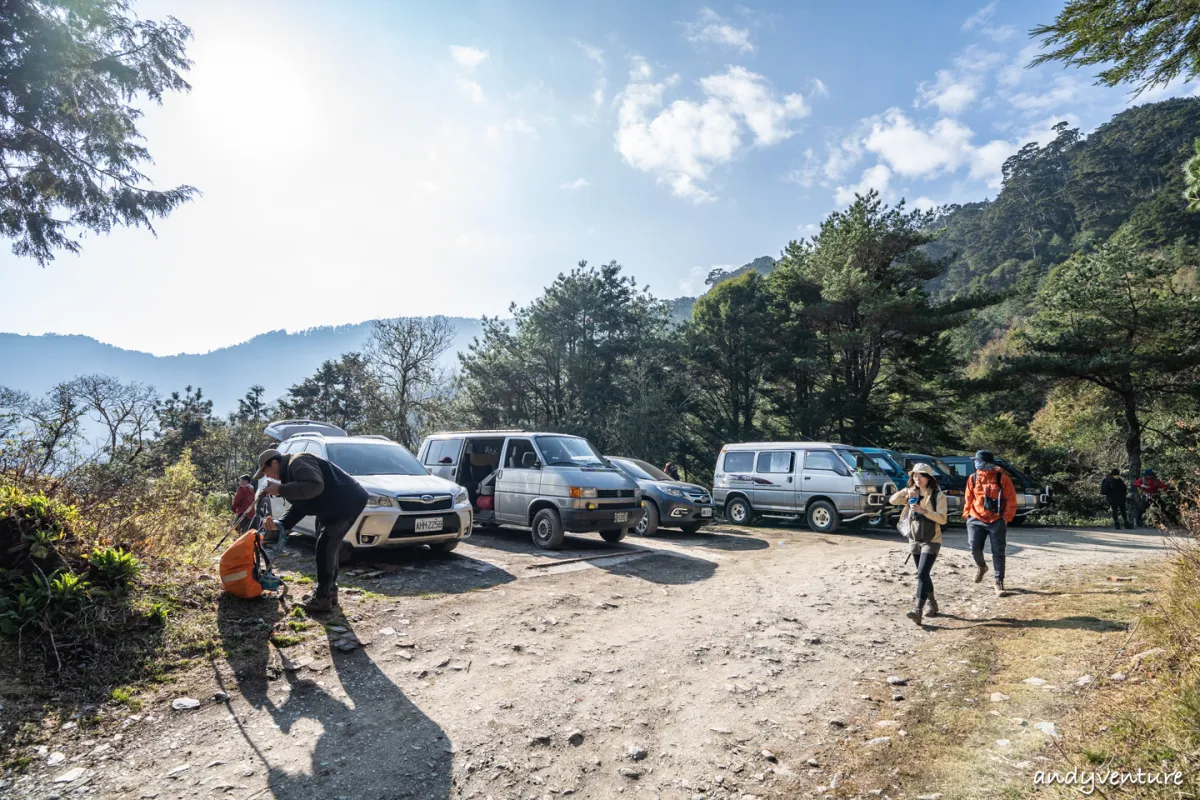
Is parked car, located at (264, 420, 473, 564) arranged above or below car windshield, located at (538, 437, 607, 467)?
below

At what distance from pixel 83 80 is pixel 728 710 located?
15.1 m

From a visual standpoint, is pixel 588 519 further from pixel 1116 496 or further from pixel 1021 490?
pixel 1116 496

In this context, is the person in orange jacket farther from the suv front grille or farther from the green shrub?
the green shrub

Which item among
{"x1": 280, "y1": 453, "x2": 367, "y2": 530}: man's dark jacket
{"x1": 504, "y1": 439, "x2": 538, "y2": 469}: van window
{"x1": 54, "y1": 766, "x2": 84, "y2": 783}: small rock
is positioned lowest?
{"x1": 54, "y1": 766, "x2": 84, "y2": 783}: small rock

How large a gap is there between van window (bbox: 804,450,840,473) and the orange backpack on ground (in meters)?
11.9

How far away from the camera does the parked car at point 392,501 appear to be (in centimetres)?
693

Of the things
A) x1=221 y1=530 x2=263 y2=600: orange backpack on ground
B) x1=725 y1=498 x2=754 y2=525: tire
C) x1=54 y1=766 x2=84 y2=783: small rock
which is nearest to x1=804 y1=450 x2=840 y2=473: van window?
x1=725 y1=498 x2=754 y2=525: tire

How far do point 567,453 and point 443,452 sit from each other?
2953mm

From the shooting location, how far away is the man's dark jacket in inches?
190

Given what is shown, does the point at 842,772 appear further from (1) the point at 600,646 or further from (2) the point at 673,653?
(1) the point at 600,646

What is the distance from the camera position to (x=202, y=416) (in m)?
46.4

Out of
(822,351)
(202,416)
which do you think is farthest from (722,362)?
(202,416)

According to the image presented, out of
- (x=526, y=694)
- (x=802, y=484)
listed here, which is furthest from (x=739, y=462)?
(x=526, y=694)

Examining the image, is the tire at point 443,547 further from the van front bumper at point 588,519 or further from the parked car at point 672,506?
the parked car at point 672,506
